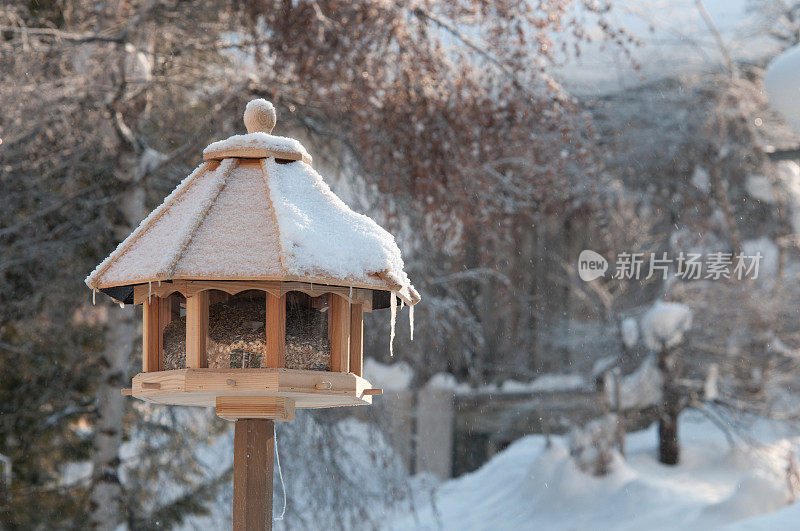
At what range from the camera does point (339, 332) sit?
2.51 meters

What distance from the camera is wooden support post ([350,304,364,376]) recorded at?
2609mm

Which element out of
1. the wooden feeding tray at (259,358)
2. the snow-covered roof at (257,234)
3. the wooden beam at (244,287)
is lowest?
the wooden feeding tray at (259,358)

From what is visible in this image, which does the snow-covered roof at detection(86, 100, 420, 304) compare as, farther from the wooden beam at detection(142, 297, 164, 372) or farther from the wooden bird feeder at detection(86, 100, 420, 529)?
the wooden beam at detection(142, 297, 164, 372)

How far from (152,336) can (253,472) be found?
48 centimetres

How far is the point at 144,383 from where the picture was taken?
243 cm

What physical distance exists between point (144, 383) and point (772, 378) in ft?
23.3

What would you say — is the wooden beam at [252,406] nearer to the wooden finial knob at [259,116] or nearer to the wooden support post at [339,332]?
the wooden support post at [339,332]

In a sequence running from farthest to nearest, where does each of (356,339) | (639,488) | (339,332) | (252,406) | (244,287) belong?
(639,488), (356,339), (339,332), (252,406), (244,287)

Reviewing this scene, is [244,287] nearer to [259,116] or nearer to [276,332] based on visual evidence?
[276,332]

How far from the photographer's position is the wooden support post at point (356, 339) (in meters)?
2.61

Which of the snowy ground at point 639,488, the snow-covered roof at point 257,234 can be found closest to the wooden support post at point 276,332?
the snow-covered roof at point 257,234

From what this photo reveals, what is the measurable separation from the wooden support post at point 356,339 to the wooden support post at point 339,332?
6 centimetres

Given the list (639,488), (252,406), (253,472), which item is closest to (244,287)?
(252,406)

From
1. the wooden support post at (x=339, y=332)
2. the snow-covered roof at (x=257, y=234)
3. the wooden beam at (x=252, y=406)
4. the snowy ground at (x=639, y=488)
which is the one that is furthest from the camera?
the snowy ground at (x=639, y=488)
